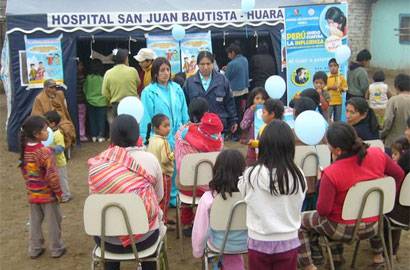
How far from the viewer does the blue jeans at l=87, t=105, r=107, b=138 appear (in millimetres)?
9109

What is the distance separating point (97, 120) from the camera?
9195 mm

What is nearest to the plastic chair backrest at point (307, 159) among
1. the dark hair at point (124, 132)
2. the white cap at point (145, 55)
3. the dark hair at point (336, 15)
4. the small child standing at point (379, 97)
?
the dark hair at point (124, 132)

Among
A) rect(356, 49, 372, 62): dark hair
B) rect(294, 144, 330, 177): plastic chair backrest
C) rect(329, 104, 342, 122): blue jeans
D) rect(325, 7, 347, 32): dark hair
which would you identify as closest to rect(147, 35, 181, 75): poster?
rect(325, 7, 347, 32): dark hair

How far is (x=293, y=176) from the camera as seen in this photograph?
2754 mm

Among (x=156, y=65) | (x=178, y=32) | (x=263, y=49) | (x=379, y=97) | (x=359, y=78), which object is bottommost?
(x=379, y=97)

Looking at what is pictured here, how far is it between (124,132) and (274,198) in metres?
1.04

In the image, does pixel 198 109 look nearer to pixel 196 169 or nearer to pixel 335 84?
pixel 196 169

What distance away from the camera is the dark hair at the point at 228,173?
3.18 meters

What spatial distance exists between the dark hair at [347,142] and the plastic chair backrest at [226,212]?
733 mm

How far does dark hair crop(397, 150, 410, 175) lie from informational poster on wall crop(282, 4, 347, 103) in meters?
4.38

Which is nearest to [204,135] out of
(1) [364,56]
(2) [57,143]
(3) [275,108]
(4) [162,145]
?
(4) [162,145]

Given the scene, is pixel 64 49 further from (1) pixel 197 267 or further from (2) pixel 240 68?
(1) pixel 197 267

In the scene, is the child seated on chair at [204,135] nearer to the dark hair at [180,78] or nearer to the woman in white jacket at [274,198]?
the woman in white jacket at [274,198]

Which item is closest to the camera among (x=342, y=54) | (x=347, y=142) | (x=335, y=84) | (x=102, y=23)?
(x=347, y=142)
